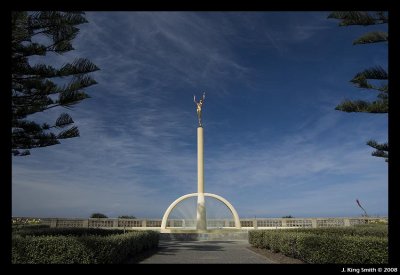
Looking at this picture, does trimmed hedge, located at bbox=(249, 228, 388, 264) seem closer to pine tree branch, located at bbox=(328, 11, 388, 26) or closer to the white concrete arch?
pine tree branch, located at bbox=(328, 11, 388, 26)

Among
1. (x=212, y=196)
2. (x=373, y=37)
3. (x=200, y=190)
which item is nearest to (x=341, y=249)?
(x=373, y=37)

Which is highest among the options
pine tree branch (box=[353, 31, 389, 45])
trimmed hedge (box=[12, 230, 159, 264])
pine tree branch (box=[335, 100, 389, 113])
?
pine tree branch (box=[353, 31, 389, 45])

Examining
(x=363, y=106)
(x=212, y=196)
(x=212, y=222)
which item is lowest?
(x=212, y=222)

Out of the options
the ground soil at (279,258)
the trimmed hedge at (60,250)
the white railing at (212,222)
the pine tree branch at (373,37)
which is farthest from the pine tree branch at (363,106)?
the white railing at (212,222)

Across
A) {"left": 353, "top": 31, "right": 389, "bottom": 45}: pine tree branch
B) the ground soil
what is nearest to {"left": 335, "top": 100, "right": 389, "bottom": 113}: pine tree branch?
{"left": 353, "top": 31, "right": 389, "bottom": 45}: pine tree branch

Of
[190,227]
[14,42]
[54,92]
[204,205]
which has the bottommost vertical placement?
[190,227]

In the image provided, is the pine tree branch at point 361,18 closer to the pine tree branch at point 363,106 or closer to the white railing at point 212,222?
the pine tree branch at point 363,106

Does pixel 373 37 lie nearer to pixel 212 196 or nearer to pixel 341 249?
pixel 341 249

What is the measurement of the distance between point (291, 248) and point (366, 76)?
5.94 metres

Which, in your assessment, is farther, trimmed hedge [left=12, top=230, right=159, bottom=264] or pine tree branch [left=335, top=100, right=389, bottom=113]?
pine tree branch [left=335, top=100, right=389, bottom=113]

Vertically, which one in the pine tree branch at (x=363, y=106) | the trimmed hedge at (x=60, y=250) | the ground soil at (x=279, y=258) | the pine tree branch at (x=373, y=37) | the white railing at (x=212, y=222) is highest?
the pine tree branch at (x=373, y=37)
